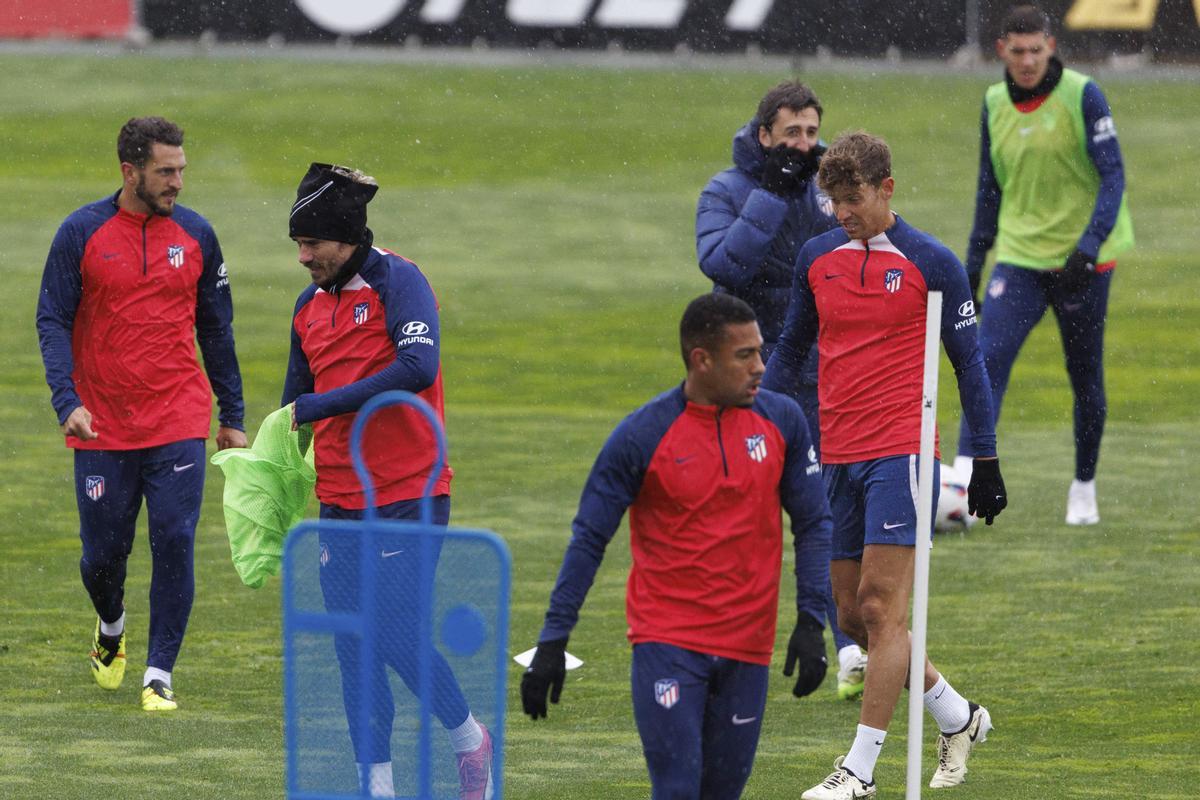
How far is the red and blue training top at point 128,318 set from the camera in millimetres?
9156

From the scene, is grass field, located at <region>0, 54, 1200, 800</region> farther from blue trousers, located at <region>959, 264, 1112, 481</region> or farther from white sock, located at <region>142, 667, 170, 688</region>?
blue trousers, located at <region>959, 264, 1112, 481</region>

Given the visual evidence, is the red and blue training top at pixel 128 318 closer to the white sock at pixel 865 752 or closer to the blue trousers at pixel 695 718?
the white sock at pixel 865 752

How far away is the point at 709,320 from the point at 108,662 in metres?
4.43

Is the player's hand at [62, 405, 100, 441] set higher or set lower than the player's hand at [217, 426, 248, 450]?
higher

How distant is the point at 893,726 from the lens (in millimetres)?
8875

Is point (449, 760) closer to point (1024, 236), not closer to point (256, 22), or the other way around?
point (1024, 236)

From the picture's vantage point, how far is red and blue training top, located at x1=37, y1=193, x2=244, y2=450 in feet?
30.0

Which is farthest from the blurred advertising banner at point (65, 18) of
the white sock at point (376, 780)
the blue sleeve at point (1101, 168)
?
the white sock at point (376, 780)

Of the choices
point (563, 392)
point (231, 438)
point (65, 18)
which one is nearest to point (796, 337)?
point (231, 438)

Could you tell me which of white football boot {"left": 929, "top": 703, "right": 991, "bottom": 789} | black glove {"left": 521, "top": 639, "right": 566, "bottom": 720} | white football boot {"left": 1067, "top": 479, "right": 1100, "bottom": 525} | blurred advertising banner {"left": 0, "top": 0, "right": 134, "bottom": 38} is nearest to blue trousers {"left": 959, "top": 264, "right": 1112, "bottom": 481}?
white football boot {"left": 1067, "top": 479, "right": 1100, "bottom": 525}

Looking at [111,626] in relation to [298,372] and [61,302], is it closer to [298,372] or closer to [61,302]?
[61,302]

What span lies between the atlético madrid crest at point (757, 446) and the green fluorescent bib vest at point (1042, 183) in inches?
253

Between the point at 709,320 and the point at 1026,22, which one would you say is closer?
the point at 709,320

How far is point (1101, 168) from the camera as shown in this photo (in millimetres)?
11945
